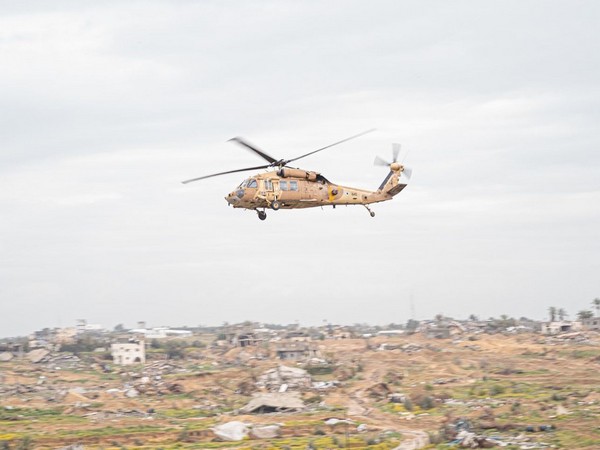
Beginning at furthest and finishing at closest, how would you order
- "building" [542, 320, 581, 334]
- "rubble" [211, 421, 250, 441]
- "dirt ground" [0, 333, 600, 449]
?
1. "building" [542, 320, 581, 334]
2. "dirt ground" [0, 333, 600, 449]
3. "rubble" [211, 421, 250, 441]

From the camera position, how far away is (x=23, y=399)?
326 feet

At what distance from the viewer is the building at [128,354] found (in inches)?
5669

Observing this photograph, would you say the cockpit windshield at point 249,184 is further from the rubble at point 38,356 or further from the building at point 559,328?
the building at point 559,328

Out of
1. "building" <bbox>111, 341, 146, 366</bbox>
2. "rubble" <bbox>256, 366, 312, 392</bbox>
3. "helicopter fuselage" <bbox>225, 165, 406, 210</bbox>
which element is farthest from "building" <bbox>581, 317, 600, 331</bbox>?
"helicopter fuselage" <bbox>225, 165, 406, 210</bbox>

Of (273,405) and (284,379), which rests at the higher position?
(284,379)

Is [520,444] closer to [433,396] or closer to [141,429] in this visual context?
[433,396]

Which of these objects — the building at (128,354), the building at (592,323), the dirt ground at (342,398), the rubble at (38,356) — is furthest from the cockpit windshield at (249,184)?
the building at (592,323)

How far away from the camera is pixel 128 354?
475ft

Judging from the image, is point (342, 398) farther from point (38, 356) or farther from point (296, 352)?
point (38, 356)

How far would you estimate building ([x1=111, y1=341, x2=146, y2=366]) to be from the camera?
14400 centimetres


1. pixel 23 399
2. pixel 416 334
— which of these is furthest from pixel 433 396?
pixel 416 334

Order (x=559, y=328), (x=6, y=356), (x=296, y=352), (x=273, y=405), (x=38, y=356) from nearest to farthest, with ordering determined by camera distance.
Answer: (x=273, y=405) → (x=296, y=352) → (x=38, y=356) → (x=6, y=356) → (x=559, y=328)

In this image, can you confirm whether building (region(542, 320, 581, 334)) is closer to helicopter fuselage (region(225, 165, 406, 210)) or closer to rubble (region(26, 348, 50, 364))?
rubble (region(26, 348, 50, 364))

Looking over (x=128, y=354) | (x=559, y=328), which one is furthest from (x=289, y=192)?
(x=559, y=328)
